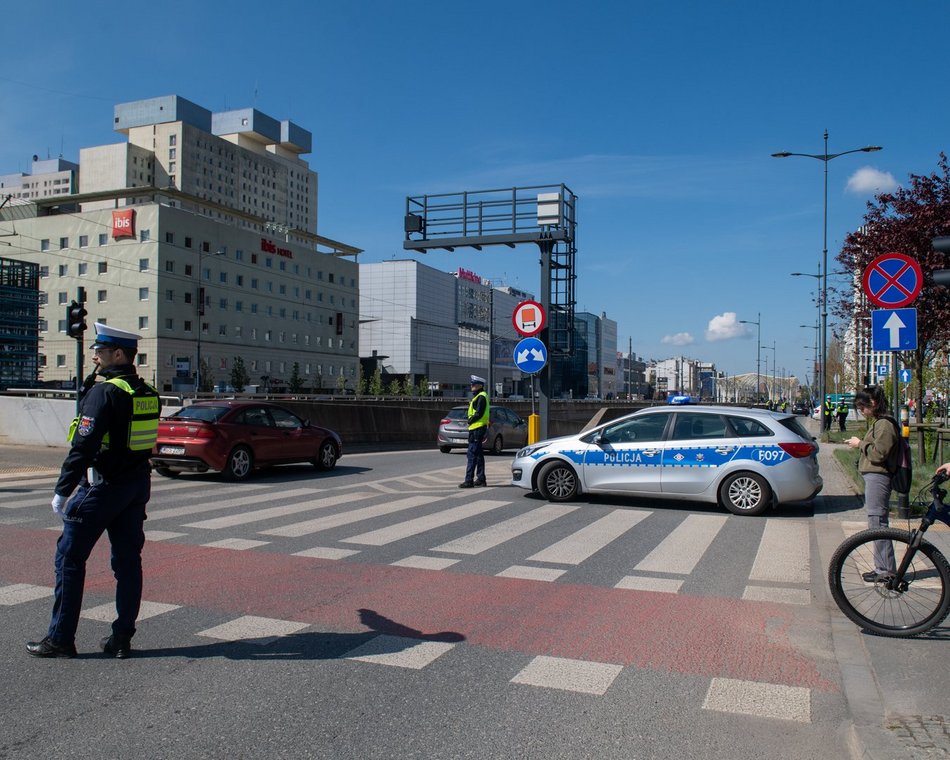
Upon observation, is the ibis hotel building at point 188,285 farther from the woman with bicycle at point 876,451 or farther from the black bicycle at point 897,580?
the black bicycle at point 897,580

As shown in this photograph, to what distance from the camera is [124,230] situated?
86500mm

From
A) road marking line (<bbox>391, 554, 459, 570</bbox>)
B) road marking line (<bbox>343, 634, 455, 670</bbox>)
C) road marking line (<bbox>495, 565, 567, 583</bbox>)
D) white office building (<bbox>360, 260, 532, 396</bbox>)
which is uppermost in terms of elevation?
white office building (<bbox>360, 260, 532, 396</bbox>)

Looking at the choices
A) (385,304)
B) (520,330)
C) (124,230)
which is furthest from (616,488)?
(385,304)

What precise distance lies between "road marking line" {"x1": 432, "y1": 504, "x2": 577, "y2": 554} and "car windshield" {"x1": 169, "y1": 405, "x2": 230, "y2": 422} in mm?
6263

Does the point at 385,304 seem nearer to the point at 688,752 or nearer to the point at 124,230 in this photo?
the point at 124,230

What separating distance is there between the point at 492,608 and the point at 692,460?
611 cm

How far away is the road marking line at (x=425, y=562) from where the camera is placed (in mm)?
7656

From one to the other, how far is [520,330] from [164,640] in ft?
37.4

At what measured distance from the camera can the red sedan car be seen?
14.2m

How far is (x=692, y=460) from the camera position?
11.6m

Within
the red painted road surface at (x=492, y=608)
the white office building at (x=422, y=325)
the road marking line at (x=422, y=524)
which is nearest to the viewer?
the red painted road surface at (x=492, y=608)

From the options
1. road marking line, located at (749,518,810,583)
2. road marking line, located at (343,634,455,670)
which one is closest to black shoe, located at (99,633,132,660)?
road marking line, located at (343,634,455,670)

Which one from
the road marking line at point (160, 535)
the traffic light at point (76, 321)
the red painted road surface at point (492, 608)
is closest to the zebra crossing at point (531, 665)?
the red painted road surface at point (492, 608)

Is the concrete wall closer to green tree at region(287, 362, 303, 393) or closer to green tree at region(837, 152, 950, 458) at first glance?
green tree at region(837, 152, 950, 458)
